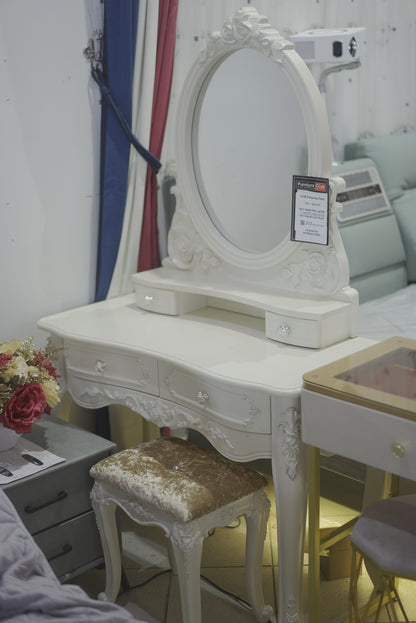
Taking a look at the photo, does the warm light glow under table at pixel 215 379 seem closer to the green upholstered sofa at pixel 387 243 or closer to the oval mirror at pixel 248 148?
the oval mirror at pixel 248 148

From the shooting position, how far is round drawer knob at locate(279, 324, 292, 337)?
2031 mm

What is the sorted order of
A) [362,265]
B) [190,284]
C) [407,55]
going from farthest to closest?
[407,55], [362,265], [190,284]

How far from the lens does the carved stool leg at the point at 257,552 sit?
1.97 metres

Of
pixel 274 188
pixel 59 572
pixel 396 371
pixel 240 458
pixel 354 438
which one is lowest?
pixel 59 572

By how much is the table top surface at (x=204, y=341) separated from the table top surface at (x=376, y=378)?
84mm

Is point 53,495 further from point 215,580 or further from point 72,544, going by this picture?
point 215,580

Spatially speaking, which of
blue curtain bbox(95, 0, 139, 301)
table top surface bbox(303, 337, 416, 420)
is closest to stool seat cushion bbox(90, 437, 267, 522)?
table top surface bbox(303, 337, 416, 420)

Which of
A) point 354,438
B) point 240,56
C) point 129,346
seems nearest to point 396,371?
point 354,438

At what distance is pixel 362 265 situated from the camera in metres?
2.92

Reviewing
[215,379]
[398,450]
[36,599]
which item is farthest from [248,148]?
[36,599]

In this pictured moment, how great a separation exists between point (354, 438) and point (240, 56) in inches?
43.7

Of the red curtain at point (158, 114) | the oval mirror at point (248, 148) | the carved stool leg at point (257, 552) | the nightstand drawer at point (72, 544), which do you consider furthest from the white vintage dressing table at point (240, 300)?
the nightstand drawer at point (72, 544)

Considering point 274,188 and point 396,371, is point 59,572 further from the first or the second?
point 274,188

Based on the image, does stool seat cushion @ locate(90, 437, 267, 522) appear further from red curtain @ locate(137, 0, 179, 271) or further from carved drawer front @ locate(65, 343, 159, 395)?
red curtain @ locate(137, 0, 179, 271)
